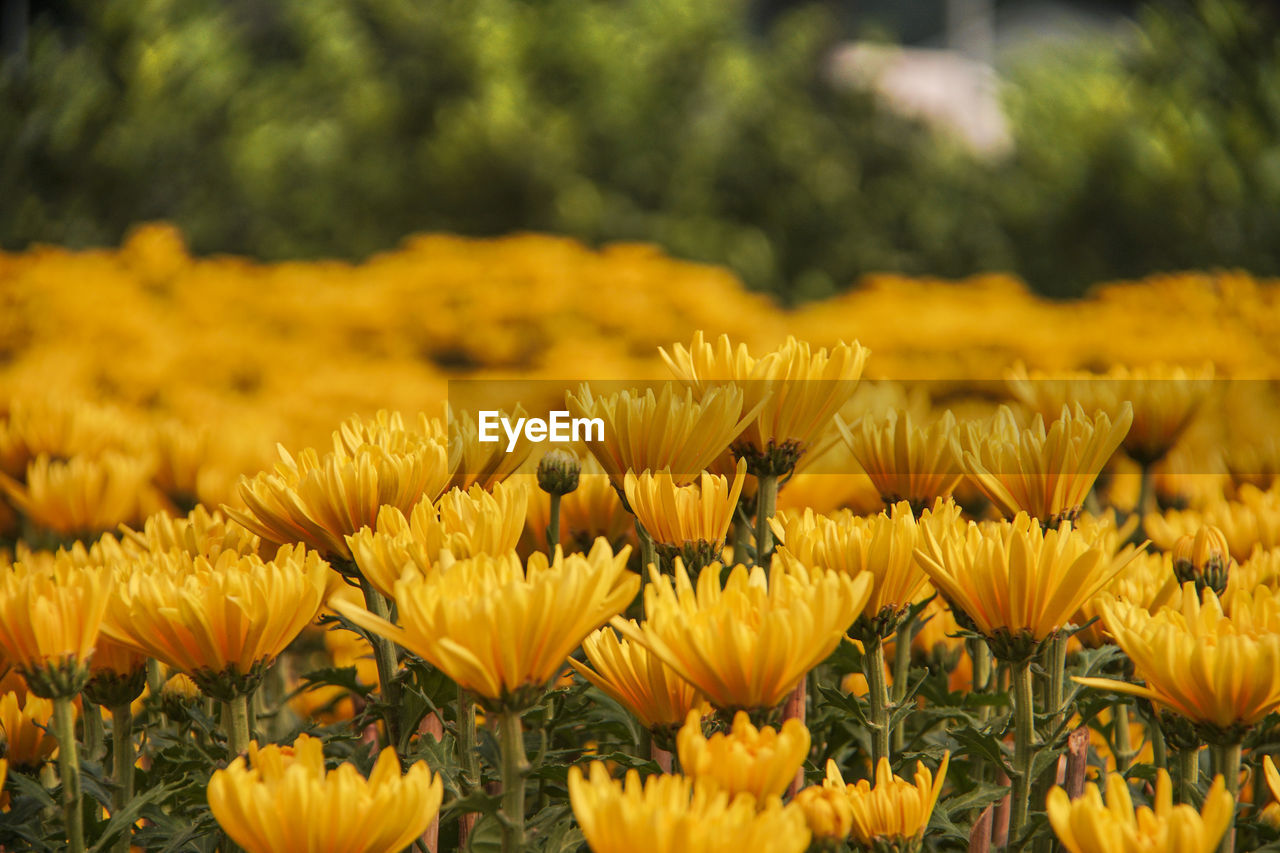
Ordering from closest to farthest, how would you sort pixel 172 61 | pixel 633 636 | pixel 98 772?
A: pixel 633 636
pixel 98 772
pixel 172 61

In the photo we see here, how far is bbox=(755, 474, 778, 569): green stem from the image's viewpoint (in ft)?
3.17

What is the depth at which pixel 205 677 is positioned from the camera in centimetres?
80

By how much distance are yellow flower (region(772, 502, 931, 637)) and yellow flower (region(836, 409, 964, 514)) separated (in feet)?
0.52

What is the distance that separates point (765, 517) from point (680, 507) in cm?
13

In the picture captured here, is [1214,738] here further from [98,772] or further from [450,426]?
[98,772]

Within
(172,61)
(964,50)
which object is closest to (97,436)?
(172,61)

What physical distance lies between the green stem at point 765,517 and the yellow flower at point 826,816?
0.94 feet

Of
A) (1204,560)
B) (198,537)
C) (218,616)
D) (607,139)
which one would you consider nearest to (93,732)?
(198,537)

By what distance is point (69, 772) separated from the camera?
0.77m

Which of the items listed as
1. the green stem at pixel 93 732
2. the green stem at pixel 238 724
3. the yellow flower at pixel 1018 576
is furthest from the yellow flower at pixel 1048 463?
the green stem at pixel 93 732

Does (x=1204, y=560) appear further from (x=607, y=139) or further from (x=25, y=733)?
(x=607, y=139)

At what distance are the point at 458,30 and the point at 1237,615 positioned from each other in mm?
11758

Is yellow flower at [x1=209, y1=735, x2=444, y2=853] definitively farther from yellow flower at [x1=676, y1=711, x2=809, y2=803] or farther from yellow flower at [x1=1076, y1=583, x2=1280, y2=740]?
yellow flower at [x1=1076, y1=583, x2=1280, y2=740]

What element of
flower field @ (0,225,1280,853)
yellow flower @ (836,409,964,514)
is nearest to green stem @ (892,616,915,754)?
flower field @ (0,225,1280,853)
